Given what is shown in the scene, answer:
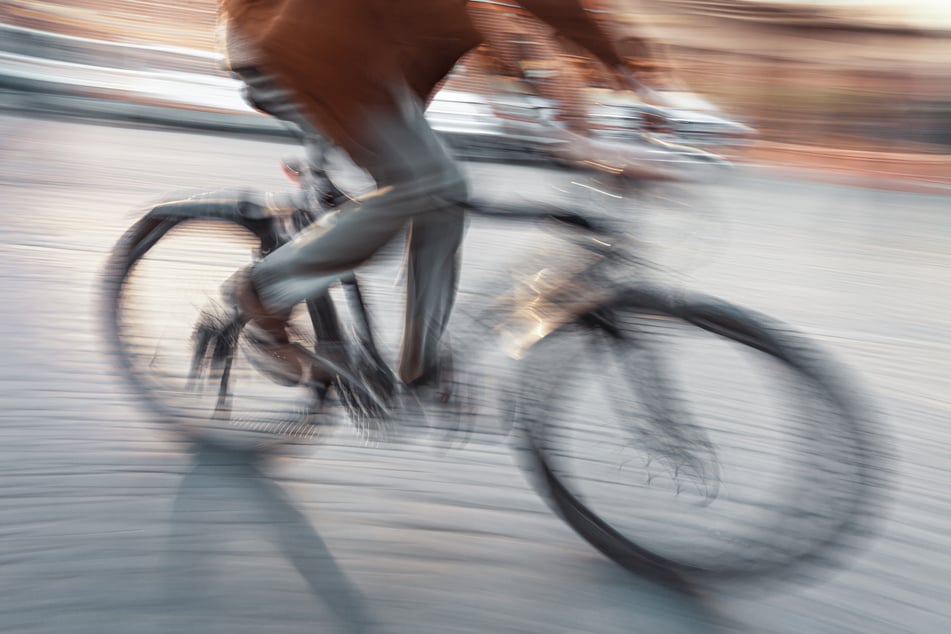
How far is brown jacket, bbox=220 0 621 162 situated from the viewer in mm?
2637

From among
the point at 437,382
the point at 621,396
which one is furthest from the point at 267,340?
the point at 621,396

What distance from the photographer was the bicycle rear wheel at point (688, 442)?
8.82 feet

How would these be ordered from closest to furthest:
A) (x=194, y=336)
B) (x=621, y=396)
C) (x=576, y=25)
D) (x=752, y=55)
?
(x=576, y=25), (x=621, y=396), (x=194, y=336), (x=752, y=55)

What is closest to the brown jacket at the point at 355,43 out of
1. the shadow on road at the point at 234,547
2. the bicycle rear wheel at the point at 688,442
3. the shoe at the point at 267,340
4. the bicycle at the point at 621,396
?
the bicycle at the point at 621,396

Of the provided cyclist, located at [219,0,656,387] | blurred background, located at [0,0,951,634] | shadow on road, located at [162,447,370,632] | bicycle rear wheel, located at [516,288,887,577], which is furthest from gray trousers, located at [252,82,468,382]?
shadow on road, located at [162,447,370,632]

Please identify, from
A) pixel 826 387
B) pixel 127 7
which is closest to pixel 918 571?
pixel 826 387

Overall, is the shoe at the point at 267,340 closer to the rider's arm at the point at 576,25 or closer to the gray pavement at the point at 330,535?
the gray pavement at the point at 330,535

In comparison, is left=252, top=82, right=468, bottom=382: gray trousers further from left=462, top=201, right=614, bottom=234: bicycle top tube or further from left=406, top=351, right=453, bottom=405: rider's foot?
left=462, top=201, right=614, bottom=234: bicycle top tube

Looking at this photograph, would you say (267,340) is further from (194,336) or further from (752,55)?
(752,55)

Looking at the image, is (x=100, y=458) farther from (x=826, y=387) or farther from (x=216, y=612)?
(x=826, y=387)

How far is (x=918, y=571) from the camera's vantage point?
10.1 feet

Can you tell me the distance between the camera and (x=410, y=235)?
2873mm

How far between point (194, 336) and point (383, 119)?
1.02 m

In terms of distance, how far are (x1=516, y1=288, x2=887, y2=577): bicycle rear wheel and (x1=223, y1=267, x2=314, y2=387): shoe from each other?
0.69 meters
